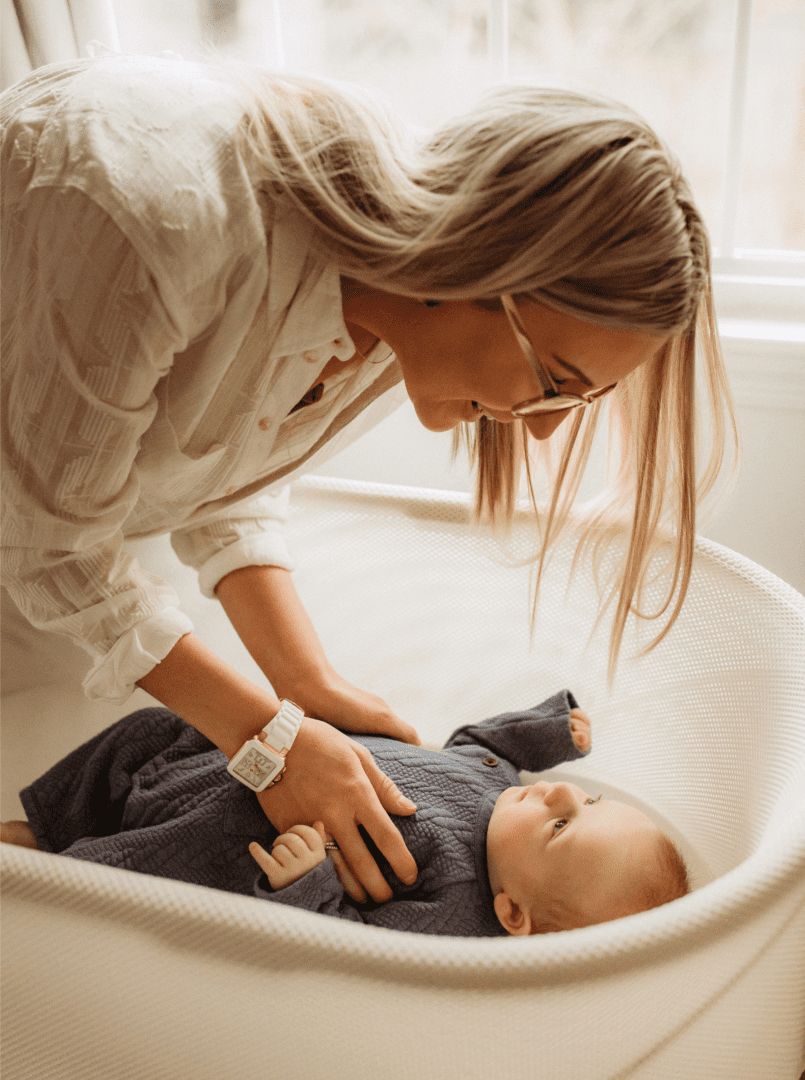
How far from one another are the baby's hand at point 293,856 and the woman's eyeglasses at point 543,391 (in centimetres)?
41

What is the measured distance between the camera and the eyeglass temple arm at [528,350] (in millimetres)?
635

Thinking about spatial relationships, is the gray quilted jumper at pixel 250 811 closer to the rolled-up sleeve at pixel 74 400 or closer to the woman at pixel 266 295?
the woman at pixel 266 295

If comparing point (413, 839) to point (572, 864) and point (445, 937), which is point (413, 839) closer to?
point (572, 864)

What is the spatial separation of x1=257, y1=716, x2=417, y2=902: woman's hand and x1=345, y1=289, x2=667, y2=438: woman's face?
0.32 metres

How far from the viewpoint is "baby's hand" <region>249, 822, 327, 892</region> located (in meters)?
0.79

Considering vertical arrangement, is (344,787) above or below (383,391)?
below

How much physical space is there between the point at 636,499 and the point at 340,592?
0.50 metres

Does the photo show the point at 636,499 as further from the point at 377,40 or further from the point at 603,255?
the point at 377,40

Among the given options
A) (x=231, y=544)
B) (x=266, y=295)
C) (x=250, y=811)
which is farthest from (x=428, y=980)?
(x=231, y=544)

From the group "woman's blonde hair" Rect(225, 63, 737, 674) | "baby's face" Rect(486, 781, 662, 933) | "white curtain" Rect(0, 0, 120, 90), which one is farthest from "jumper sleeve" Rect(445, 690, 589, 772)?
"white curtain" Rect(0, 0, 120, 90)

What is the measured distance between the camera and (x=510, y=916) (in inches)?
34.2

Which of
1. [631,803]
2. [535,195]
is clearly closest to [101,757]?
[631,803]

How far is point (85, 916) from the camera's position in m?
0.61

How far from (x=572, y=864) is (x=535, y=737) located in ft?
0.62
